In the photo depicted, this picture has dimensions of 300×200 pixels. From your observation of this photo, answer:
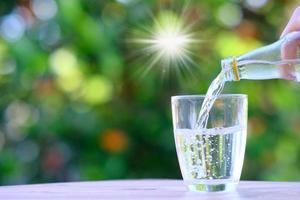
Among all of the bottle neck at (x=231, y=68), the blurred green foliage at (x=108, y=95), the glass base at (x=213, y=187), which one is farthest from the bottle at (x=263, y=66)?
the blurred green foliage at (x=108, y=95)

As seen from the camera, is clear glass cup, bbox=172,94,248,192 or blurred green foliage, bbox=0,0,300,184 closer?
clear glass cup, bbox=172,94,248,192

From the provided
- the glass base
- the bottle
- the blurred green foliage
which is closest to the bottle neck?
the bottle

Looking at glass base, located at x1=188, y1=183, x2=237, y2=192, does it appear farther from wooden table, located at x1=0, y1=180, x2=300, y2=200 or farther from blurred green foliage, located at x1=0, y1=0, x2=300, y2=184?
blurred green foliage, located at x1=0, y1=0, x2=300, y2=184

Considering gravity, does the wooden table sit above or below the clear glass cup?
below

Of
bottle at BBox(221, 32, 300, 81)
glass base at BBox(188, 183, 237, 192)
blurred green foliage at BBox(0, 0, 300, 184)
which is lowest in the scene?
glass base at BBox(188, 183, 237, 192)

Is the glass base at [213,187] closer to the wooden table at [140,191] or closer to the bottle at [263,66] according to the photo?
the wooden table at [140,191]
